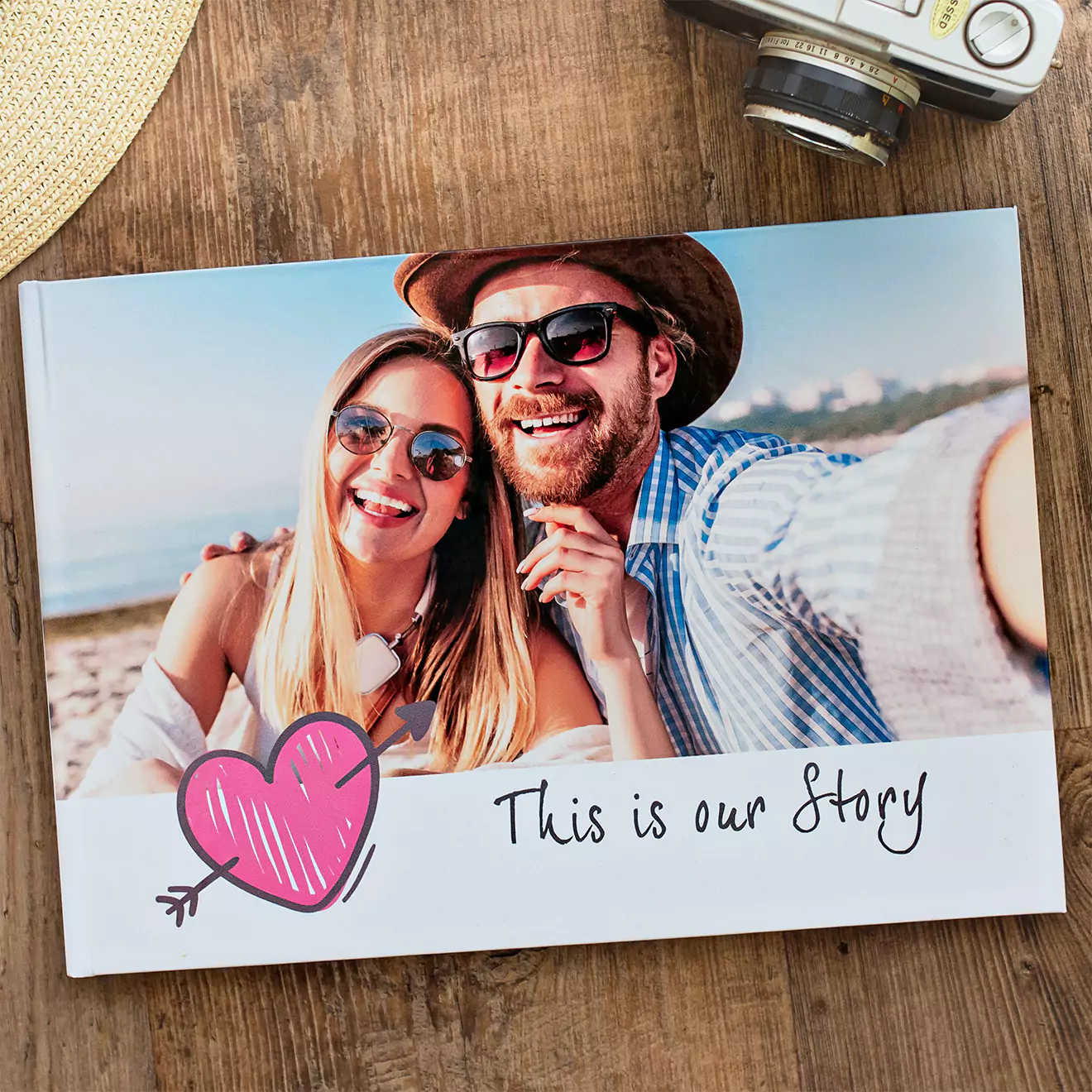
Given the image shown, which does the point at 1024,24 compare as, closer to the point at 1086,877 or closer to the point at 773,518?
the point at 773,518

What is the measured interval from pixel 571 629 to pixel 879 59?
35 cm

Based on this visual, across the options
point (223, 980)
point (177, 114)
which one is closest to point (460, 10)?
point (177, 114)

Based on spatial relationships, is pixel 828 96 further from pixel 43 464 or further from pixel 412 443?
pixel 43 464

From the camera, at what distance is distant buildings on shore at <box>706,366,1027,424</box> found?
50 cm

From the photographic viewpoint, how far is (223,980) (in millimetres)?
505

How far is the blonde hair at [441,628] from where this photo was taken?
496mm

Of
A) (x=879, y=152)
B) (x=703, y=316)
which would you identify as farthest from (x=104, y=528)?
(x=879, y=152)

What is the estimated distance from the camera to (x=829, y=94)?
0.45 m

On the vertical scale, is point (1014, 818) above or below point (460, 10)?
below

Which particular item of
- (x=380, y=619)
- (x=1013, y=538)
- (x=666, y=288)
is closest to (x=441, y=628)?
(x=380, y=619)

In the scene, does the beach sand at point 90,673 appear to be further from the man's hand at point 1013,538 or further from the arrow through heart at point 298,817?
the man's hand at point 1013,538

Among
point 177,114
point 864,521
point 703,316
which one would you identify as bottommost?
point 864,521

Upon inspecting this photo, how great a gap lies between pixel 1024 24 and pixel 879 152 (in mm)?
88

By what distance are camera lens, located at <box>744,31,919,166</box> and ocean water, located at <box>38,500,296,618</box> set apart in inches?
14.2
